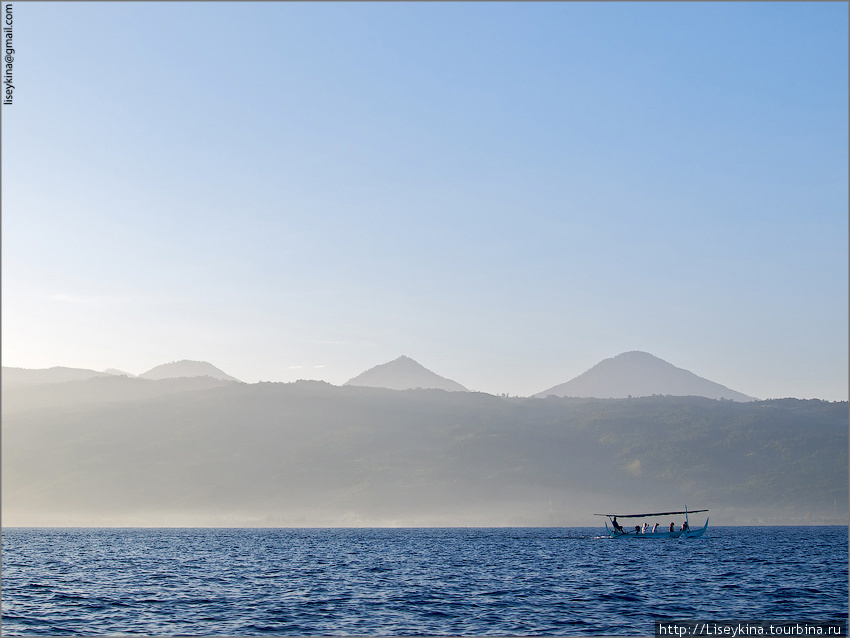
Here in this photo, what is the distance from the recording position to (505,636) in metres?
50.3

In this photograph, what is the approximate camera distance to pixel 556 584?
8125cm

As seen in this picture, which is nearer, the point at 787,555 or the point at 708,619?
the point at 708,619

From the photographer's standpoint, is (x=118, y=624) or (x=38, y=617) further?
(x=38, y=617)

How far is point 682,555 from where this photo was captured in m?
128

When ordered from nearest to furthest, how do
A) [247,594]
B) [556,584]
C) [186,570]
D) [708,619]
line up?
[708,619], [247,594], [556,584], [186,570]

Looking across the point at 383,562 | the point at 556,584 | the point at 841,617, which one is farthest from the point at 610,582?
the point at 383,562

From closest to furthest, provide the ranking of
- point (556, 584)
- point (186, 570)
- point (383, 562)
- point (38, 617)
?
point (38, 617) < point (556, 584) < point (186, 570) < point (383, 562)

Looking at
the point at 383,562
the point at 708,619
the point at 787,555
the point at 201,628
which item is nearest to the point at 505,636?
the point at 708,619

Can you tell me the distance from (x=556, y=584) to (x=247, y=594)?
29.7 metres

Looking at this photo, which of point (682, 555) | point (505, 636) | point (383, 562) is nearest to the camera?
point (505, 636)

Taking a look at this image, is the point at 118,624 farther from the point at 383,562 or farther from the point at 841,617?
the point at 383,562

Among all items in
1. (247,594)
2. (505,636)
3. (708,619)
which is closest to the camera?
(505,636)

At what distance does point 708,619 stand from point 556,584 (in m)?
27.6

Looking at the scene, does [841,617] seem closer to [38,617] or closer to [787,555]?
[38,617]
